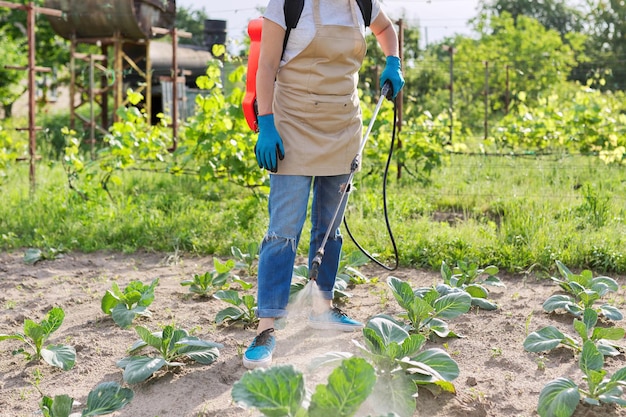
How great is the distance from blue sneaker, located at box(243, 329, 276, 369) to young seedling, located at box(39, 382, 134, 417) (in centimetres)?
50

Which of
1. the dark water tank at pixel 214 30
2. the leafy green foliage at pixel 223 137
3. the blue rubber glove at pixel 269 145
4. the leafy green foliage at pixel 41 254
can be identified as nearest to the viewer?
→ the blue rubber glove at pixel 269 145

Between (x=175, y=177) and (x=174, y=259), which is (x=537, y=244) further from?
(x=175, y=177)

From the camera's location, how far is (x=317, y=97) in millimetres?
2686

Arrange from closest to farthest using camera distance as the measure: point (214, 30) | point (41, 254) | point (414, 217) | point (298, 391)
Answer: point (298, 391), point (41, 254), point (414, 217), point (214, 30)

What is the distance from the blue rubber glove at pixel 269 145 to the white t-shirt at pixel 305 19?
0.23m

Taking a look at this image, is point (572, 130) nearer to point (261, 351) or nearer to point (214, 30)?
point (261, 351)

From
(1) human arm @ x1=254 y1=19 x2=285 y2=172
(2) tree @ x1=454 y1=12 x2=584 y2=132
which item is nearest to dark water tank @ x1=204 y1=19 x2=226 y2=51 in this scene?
(2) tree @ x1=454 y1=12 x2=584 y2=132

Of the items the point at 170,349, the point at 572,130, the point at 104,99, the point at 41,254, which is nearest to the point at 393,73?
the point at 170,349

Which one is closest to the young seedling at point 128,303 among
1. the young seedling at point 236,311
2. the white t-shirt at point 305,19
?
the young seedling at point 236,311

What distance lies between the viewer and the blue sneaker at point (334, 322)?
298cm

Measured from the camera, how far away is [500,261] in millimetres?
3996

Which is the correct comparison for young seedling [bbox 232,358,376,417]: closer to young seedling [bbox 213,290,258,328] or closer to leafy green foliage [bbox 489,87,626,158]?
young seedling [bbox 213,290,258,328]

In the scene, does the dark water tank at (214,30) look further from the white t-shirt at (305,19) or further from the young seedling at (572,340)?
the young seedling at (572,340)

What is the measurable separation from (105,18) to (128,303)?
10.8 m
